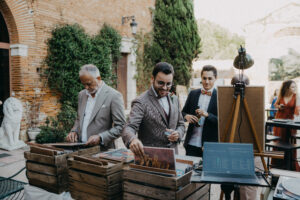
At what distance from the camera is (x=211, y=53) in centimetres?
4259

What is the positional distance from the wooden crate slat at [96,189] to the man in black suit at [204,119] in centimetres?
141

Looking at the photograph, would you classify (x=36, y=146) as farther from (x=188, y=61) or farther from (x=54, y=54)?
(x=188, y=61)

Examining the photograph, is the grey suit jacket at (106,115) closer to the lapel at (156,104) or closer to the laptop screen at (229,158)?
the lapel at (156,104)

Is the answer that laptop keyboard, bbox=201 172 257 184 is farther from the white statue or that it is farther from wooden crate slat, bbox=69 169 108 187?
the white statue

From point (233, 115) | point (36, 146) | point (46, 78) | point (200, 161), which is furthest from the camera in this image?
point (46, 78)

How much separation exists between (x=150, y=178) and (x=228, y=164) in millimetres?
536

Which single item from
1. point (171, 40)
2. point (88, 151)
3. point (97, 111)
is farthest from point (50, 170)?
point (171, 40)

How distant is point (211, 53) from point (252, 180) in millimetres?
42796

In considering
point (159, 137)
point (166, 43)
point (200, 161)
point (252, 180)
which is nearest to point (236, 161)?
point (252, 180)

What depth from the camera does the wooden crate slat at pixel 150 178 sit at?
164 cm

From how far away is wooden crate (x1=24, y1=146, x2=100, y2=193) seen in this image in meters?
2.14

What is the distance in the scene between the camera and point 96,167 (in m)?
1.87

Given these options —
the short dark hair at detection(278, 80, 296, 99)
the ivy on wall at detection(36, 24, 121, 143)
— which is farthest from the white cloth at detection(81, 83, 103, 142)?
the short dark hair at detection(278, 80, 296, 99)

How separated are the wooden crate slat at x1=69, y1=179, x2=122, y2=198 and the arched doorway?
5.95m
